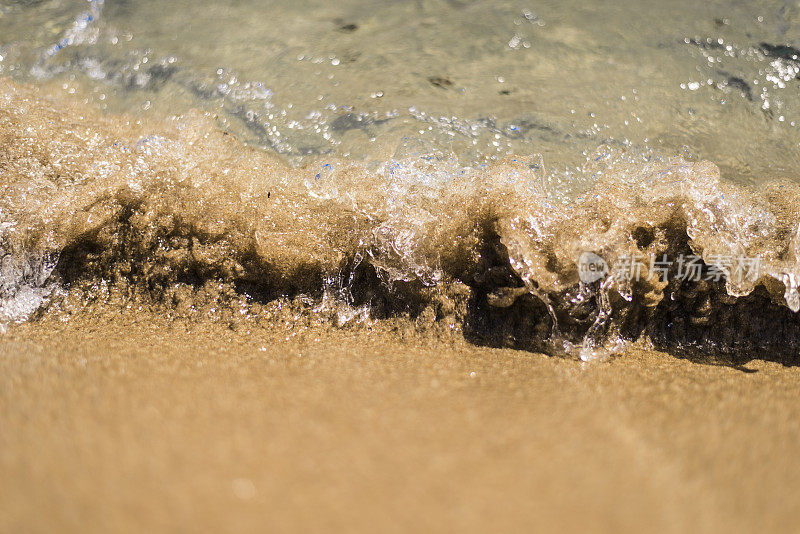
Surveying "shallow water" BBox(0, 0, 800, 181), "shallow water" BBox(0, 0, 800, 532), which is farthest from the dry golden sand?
"shallow water" BBox(0, 0, 800, 181)

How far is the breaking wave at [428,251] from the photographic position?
1980 mm

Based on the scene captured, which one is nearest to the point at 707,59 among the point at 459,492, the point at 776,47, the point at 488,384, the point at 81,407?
the point at 776,47

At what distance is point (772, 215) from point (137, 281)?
2.14 m

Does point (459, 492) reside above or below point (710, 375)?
above

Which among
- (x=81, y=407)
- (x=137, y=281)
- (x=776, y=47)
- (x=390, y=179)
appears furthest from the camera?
(x=776, y=47)

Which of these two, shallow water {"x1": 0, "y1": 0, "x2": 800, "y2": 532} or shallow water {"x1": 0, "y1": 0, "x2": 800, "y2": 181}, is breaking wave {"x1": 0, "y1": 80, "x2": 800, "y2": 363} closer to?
shallow water {"x1": 0, "y1": 0, "x2": 800, "y2": 532}

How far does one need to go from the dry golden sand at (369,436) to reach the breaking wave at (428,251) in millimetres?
129

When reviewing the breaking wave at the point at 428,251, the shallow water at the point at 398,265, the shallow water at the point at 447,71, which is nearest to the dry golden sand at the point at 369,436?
the shallow water at the point at 398,265

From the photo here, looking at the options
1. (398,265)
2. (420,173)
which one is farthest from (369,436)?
(420,173)

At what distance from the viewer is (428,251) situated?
2049 mm

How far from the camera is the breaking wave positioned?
6.50 feet

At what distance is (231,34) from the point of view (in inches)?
130

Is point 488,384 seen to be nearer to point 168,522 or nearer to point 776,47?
point 168,522

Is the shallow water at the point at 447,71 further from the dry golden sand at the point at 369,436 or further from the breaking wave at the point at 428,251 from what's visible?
the dry golden sand at the point at 369,436
